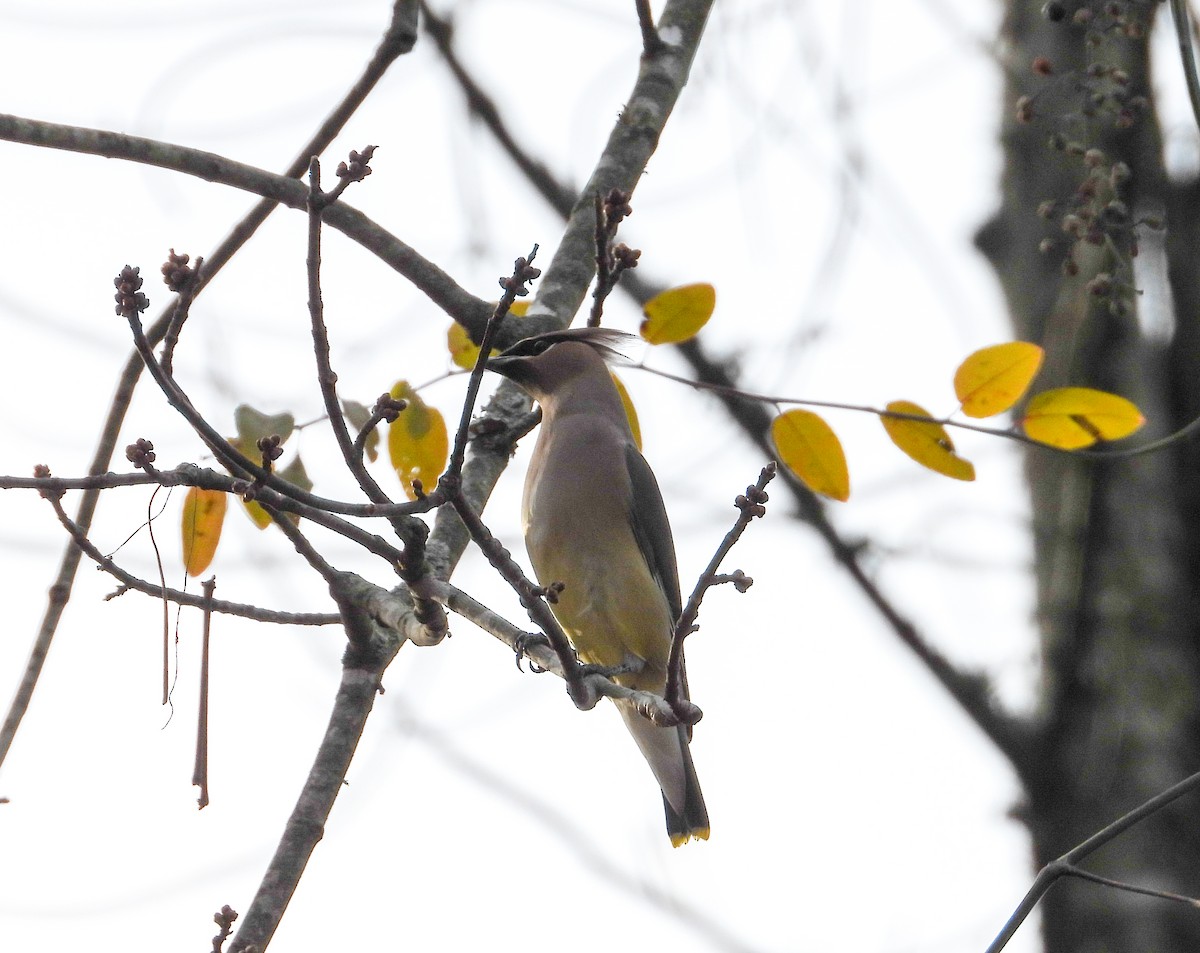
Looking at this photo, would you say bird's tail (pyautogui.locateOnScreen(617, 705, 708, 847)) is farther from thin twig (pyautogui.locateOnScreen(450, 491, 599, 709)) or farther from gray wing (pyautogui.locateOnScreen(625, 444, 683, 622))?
thin twig (pyautogui.locateOnScreen(450, 491, 599, 709))

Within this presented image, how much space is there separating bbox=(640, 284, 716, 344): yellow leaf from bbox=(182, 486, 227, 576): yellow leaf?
3.43ft

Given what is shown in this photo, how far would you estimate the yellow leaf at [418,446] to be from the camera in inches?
129

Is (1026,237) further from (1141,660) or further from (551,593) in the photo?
(551,593)

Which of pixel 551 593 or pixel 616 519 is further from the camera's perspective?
pixel 616 519

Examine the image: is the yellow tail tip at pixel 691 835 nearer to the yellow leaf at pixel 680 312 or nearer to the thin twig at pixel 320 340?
the yellow leaf at pixel 680 312

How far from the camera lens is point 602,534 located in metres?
4.24

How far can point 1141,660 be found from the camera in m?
5.39

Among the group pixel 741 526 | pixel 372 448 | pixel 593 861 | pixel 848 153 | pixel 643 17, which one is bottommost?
pixel 741 526

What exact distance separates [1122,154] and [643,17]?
2.74m

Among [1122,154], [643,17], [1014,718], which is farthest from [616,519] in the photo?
[1122,154]

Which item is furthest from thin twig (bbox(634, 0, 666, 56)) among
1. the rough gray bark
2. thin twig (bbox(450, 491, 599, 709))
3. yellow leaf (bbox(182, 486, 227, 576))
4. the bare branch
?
thin twig (bbox(450, 491, 599, 709))

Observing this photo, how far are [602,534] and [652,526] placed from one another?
29cm

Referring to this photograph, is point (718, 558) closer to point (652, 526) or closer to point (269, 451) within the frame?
point (269, 451)

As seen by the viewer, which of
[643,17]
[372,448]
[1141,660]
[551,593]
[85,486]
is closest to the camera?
[85,486]
